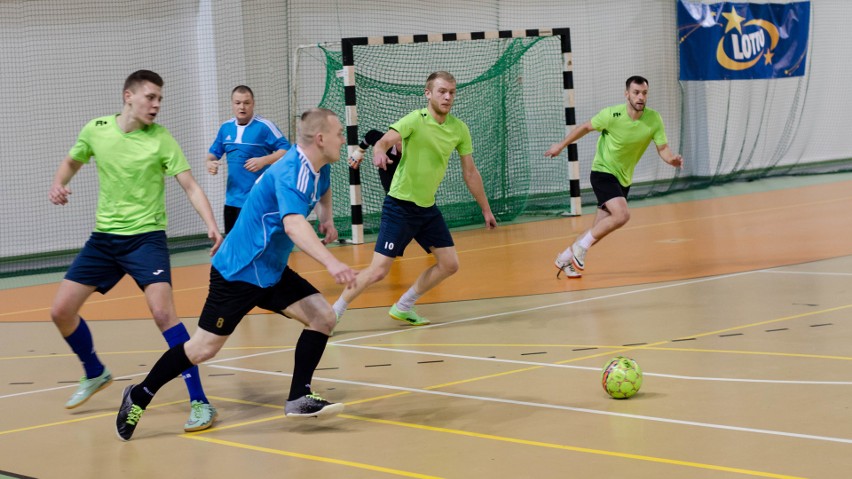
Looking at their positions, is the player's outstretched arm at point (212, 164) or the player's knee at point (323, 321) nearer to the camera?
the player's knee at point (323, 321)

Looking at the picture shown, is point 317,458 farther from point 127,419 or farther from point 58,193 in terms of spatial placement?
point 58,193

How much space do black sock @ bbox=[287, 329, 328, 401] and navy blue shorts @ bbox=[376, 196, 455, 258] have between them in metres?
2.61

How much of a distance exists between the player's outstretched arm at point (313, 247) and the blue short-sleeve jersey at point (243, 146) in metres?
4.33

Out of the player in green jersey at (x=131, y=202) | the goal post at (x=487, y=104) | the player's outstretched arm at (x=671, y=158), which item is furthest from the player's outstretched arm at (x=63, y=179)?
the goal post at (x=487, y=104)

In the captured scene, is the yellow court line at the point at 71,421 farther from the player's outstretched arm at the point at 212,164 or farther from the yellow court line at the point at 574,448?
the player's outstretched arm at the point at 212,164

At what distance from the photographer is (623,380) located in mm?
6066

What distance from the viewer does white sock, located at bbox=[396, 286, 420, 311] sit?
8938 mm

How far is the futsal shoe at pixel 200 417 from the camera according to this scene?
5.92 metres

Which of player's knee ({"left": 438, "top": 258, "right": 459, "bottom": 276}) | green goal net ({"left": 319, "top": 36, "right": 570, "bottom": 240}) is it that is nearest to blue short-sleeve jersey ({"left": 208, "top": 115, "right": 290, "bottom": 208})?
player's knee ({"left": 438, "top": 258, "right": 459, "bottom": 276})

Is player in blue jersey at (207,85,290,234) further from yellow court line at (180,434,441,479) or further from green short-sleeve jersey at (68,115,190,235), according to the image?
yellow court line at (180,434,441,479)

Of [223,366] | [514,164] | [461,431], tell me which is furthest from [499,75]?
[461,431]

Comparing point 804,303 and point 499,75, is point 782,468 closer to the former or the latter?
point 804,303

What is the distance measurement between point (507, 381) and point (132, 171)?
8.21 feet

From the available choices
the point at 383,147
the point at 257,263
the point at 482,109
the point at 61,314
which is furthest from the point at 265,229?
the point at 482,109
